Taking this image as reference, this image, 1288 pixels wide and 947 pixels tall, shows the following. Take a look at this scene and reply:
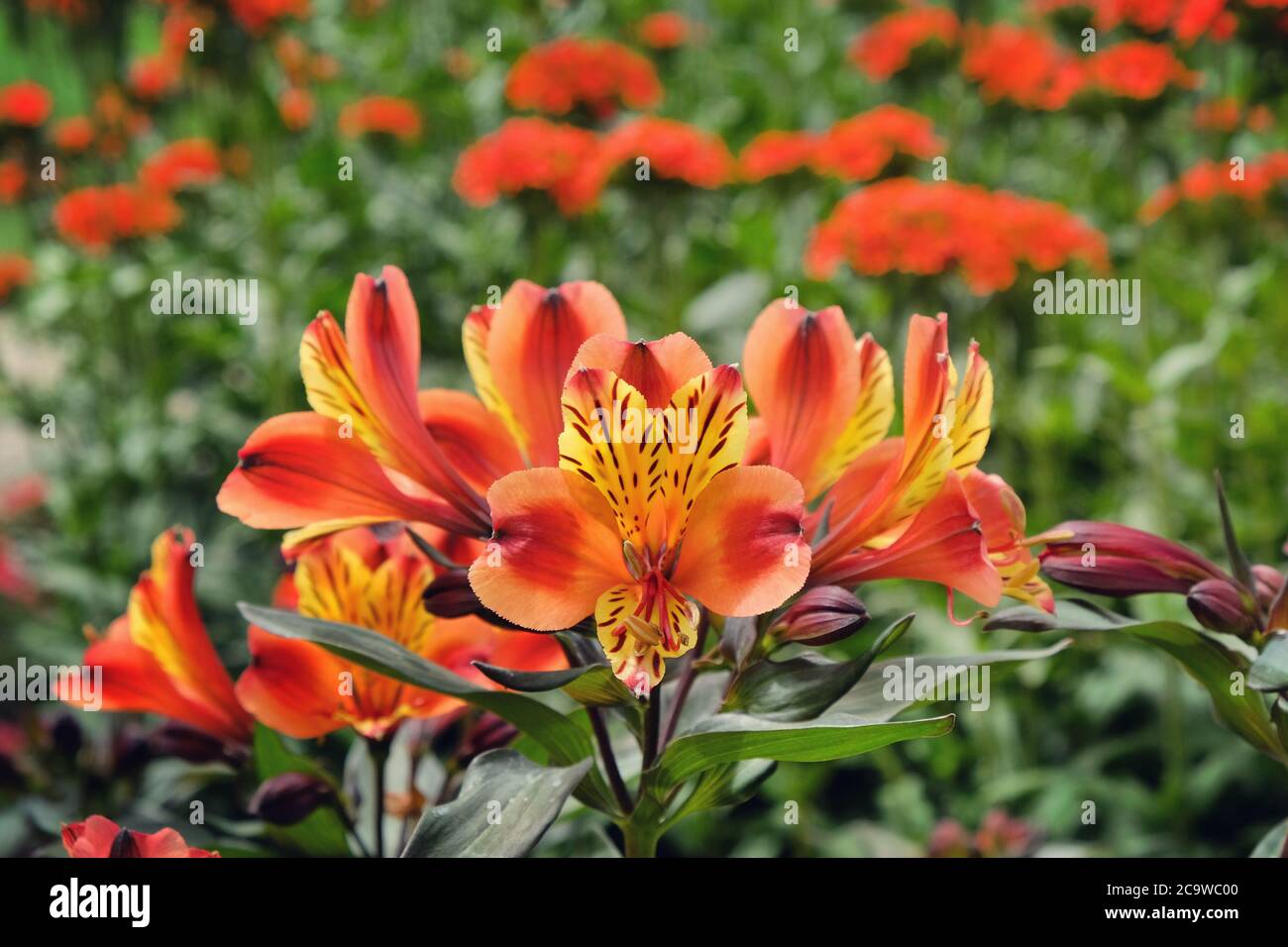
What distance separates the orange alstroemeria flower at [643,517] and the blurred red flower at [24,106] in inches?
109

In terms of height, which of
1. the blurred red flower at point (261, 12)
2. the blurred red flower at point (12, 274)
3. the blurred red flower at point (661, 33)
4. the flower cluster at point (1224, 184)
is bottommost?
the flower cluster at point (1224, 184)

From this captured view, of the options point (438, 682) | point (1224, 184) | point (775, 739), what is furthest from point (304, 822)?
point (1224, 184)

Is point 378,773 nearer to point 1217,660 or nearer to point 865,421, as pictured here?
point 865,421

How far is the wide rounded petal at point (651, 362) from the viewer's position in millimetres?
494

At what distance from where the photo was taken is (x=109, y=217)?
2510 millimetres

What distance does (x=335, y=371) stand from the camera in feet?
1.92

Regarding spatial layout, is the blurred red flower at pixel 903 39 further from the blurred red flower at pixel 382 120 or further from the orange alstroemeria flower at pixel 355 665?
A: the orange alstroemeria flower at pixel 355 665

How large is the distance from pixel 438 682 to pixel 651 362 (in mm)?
155

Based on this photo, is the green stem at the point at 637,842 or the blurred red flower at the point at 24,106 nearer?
the green stem at the point at 637,842

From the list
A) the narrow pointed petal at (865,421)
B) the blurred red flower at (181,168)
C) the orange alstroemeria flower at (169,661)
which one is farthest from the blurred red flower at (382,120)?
the narrow pointed petal at (865,421)

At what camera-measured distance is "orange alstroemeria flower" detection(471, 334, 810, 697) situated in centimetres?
48

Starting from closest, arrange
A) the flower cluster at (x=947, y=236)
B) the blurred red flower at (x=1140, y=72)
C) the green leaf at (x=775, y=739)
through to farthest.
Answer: the green leaf at (x=775, y=739) < the flower cluster at (x=947, y=236) < the blurred red flower at (x=1140, y=72)

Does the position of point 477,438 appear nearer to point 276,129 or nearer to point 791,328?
point 791,328
